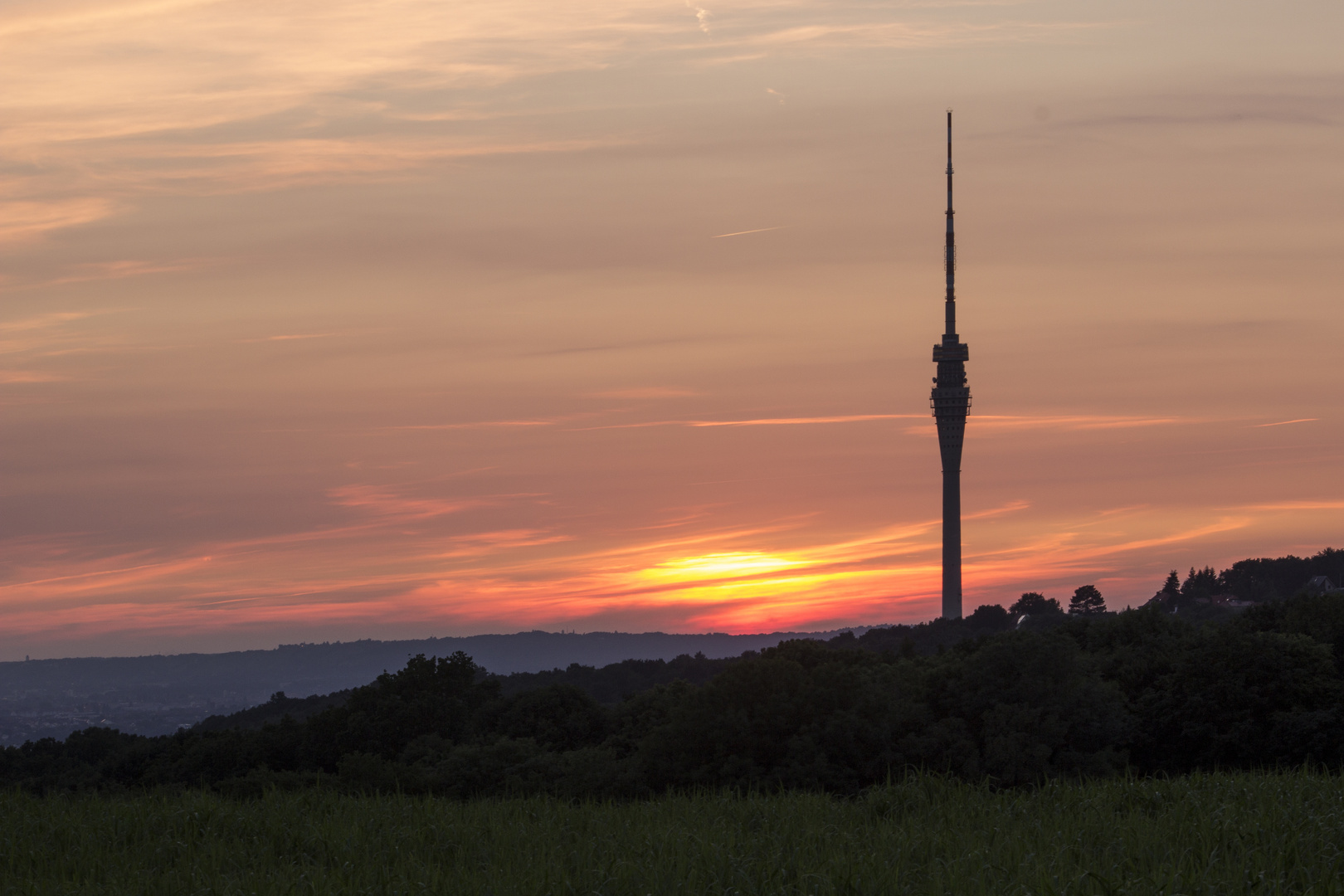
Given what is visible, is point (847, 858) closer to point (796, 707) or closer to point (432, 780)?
point (796, 707)

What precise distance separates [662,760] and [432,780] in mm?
15047

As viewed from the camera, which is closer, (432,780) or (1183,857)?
(1183,857)

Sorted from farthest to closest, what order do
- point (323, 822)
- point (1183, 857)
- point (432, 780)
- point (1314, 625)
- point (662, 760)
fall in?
point (1314, 625) → point (432, 780) → point (662, 760) → point (323, 822) → point (1183, 857)

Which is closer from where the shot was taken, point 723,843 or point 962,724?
point 723,843

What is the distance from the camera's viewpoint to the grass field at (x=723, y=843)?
17.5m

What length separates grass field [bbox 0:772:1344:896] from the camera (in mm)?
17547

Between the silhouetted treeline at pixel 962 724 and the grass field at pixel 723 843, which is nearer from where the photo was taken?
the grass field at pixel 723 843

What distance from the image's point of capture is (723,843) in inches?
808

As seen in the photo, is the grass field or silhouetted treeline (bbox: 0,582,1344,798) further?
silhouetted treeline (bbox: 0,582,1344,798)

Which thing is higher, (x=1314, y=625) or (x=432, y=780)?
(x=1314, y=625)

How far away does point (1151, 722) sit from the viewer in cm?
7569

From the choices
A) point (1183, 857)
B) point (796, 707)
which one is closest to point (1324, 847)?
point (1183, 857)

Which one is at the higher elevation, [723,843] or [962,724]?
[723,843]

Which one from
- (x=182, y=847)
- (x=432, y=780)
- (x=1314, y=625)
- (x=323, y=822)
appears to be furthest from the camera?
(x=1314, y=625)
